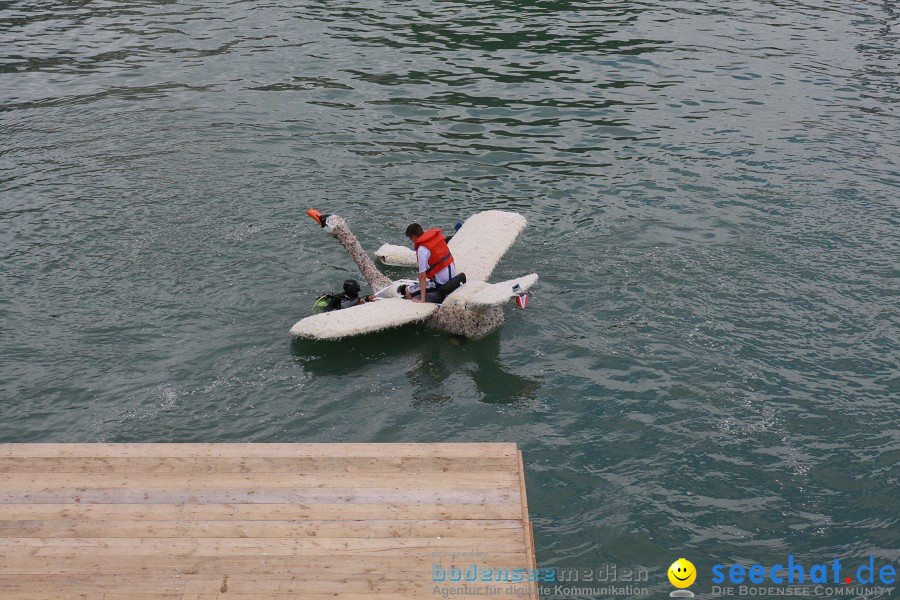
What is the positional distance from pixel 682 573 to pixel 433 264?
6.82m

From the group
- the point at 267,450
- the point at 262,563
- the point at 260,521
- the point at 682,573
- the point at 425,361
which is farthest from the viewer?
the point at 425,361

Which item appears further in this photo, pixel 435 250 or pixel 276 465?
pixel 435 250

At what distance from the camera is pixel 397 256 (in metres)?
17.2

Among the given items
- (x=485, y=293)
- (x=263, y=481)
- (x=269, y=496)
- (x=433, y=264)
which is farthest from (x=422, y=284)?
(x=269, y=496)

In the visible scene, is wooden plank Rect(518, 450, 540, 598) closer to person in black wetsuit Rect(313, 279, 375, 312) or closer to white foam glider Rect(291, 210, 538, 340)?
A: white foam glider Rect(291, 210, 538, 340)

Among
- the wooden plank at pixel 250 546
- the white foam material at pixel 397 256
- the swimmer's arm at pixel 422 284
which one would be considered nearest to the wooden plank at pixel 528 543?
the wooden plank at pixel 250 546

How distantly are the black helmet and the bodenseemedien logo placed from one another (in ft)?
23.7

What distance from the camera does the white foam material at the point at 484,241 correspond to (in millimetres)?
16172

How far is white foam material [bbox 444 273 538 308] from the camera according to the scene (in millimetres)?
14250

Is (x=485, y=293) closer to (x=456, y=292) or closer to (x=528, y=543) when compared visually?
(x=456, y=292)

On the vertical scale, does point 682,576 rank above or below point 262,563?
Result: below

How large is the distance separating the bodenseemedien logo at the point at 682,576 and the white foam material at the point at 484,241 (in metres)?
6.76

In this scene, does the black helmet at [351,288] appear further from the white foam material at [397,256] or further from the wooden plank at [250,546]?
the wooden plank at [250,546]

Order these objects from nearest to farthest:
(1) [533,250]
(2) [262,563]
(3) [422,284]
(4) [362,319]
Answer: (2) [262,563] < (4) [362,319] < (3) [422,284] < (1) [533,250]
